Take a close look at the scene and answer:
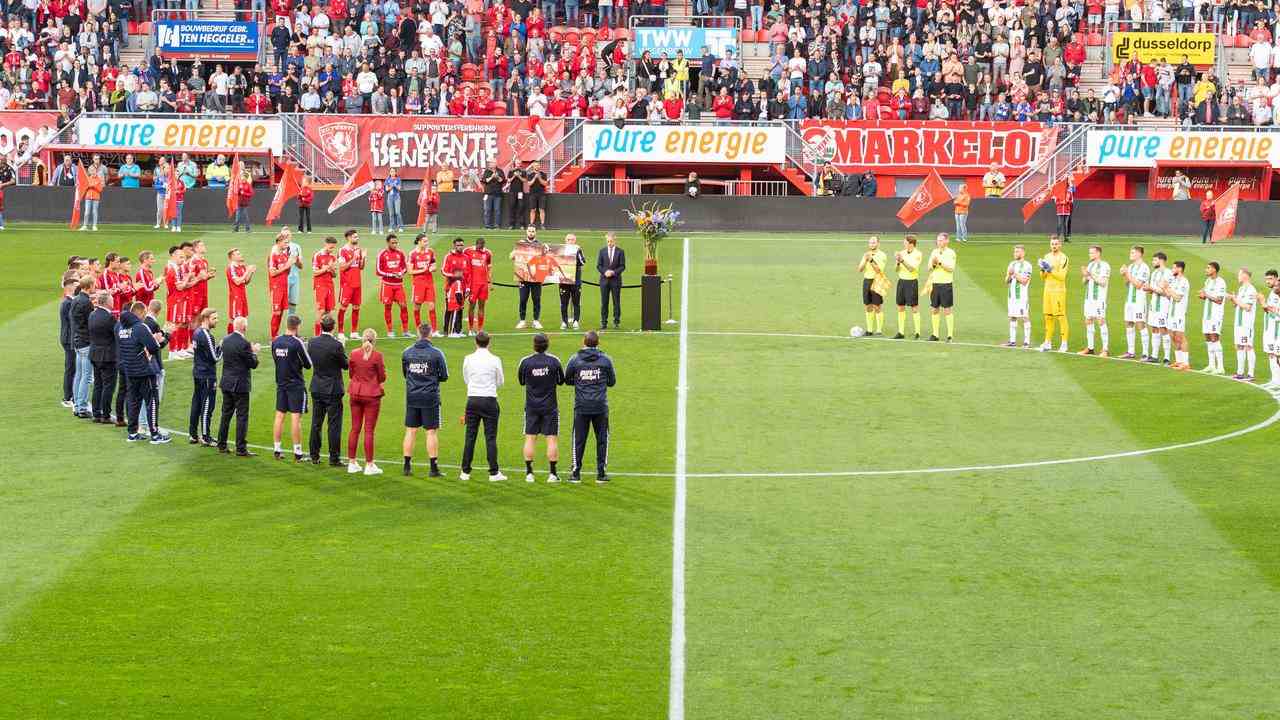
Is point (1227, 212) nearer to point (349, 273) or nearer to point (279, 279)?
point (349, 273)

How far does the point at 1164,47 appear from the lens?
5491 cm

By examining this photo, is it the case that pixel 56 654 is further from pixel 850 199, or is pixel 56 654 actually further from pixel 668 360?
pixel 850 199

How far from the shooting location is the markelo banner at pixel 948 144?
50.3 meters

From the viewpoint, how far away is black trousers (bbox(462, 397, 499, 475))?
62.8 feet

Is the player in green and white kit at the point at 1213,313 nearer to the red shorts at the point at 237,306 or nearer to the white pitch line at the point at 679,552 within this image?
the white pitch line at the point at 679,552

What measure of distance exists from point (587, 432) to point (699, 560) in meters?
3.43

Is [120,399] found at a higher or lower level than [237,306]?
lower

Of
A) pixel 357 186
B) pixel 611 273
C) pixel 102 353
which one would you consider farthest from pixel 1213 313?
pixel 357 186

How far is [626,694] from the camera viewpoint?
12641mm

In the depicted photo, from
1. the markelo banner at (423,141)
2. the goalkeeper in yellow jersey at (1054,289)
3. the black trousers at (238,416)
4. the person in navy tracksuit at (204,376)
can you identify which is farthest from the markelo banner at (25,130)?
the black trousers at (238,416)

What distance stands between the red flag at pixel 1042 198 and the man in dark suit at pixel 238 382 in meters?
30.4

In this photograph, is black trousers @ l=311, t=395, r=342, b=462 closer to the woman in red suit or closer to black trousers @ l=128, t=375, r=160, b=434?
the woman in red suit

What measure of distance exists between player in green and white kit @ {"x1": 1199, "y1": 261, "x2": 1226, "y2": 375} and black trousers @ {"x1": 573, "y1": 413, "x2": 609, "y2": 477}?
1090cm

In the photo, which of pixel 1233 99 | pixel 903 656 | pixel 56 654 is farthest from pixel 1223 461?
pixel 1233 99
